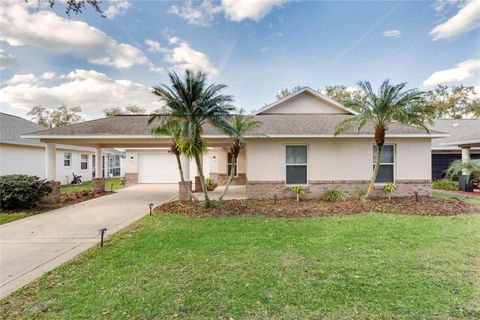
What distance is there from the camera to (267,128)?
11.5 metres

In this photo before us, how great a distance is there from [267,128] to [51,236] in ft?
29.0

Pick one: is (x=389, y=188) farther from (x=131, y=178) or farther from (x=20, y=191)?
(x=131, y=178)

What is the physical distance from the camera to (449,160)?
1816 cm

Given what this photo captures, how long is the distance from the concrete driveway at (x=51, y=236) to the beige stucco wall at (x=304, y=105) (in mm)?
9495

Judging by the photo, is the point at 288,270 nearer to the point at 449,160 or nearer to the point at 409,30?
the point at 409,30

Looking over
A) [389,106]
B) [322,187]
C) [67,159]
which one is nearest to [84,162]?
[67,159]

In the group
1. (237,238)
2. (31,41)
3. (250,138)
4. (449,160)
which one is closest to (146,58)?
(31,41)

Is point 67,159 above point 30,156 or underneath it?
underneath

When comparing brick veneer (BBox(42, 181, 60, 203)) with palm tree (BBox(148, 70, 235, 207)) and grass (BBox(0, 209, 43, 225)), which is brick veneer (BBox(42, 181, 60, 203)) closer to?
grass (BBox(0, 209, 43, 225))

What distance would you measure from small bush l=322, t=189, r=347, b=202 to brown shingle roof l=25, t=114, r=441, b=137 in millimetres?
2642

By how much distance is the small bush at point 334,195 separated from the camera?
1068cm

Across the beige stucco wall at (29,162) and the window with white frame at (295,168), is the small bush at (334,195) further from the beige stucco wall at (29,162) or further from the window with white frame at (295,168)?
the beige stucco wall at (29,162)

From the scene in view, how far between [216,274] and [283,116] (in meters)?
11.0

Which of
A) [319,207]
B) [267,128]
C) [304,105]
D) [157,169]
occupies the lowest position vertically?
[319,207]
